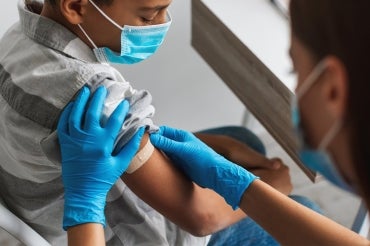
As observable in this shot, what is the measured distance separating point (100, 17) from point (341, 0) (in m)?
0.57

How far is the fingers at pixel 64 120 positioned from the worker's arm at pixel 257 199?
0.70 ft

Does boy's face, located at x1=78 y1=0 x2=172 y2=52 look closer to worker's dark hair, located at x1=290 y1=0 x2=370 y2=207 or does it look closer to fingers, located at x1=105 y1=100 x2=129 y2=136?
fingers, located at x1=105 y1=100 x2=129 y2=136

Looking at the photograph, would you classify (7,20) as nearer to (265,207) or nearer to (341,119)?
(265,207)

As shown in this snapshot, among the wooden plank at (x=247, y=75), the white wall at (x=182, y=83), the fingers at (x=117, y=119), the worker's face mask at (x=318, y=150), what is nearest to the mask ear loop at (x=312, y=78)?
the worker's face mask at (x=318, y=150)

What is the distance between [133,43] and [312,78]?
1.85 feet

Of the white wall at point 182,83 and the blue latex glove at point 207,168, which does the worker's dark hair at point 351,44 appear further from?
the white wall at point 182,83

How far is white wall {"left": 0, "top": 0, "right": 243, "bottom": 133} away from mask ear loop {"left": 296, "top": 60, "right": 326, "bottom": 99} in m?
1.10

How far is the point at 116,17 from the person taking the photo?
96 cm

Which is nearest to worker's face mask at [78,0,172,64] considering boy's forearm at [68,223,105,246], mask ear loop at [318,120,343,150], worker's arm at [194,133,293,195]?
boy's forearm at [68,223,105,246]

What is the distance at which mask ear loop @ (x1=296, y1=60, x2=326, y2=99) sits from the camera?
0.51 metres

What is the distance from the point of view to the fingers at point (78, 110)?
2.92ft

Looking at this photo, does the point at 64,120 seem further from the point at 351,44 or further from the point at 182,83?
the point at 182,83

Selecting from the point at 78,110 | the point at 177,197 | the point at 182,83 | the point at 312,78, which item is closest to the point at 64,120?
the point at 78,110

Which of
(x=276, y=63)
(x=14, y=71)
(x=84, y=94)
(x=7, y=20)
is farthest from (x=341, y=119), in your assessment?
(x=7, y=20)
